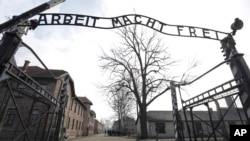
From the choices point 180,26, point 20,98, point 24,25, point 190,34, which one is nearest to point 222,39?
point 190,34

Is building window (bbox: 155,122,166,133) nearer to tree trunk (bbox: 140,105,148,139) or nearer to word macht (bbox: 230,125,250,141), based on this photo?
tree trunk (bbox: 140,105,148,139)

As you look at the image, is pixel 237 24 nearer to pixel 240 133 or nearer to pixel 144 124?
pixel 240 133

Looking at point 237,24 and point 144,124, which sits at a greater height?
point 237,24

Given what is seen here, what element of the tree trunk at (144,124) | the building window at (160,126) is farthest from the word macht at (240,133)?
the building window at (160,126)

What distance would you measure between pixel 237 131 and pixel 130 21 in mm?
3989

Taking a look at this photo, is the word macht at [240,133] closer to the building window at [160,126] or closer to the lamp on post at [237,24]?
the lamp on post at [237,24]

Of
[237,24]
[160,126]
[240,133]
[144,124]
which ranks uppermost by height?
[237,24]

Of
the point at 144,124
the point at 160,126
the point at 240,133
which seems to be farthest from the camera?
the point at 160,126

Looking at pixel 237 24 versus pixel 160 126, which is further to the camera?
pixel 160 126

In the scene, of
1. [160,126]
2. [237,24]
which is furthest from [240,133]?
[160,126]

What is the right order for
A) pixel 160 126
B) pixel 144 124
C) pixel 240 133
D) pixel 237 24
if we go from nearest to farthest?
pixel 240 133 < pixel 237 24 < pixel 144 124 < pixel 160 126

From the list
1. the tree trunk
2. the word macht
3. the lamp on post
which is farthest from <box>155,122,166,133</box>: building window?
the word macht

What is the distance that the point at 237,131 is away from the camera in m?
3.19

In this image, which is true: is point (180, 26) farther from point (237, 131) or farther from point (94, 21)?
point (237, 131)
